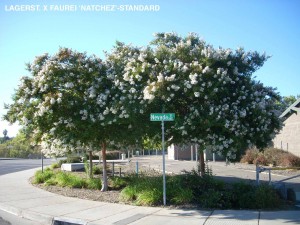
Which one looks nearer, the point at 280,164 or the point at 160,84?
the point at 160,84

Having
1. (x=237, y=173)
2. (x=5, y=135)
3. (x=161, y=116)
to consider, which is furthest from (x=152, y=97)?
(x=5, y=135)

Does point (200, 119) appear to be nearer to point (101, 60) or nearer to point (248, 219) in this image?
point (248, 219)

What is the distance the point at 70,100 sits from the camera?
43.9ft

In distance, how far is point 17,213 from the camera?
11461 millimetres

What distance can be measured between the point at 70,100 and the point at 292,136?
19511 millimetres

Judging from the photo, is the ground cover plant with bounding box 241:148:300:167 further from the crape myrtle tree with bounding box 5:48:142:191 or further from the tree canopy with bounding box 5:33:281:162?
the crape myrtle tree with bounding box 5:48:142:191

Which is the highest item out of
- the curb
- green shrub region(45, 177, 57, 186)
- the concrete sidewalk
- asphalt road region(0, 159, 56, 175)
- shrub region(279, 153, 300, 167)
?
shrub region(279, 153, 300, 167)

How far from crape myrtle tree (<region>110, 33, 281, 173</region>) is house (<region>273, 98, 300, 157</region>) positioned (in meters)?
13.9

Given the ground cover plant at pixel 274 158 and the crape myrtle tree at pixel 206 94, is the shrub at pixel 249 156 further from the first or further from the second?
the crape myrtle tree at pixel 206 94

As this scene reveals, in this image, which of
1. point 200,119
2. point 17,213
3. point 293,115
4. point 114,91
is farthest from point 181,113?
point 293,115

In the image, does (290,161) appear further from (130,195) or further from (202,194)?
(130,195)

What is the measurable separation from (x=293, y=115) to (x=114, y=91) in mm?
18817

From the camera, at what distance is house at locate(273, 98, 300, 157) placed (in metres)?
26.3

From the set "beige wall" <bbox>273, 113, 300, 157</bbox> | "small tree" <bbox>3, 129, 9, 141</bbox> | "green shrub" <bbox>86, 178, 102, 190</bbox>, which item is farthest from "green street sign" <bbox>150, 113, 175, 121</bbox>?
"small tree" <bbox>3, 129, 9, 141</bbox>
